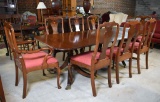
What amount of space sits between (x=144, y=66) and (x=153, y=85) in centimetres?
80

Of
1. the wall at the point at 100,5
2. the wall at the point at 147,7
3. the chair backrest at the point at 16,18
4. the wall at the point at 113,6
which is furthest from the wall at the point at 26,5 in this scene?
the wall at the point at 147,7

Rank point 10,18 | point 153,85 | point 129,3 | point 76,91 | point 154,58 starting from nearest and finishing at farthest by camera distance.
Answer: point 76,91 → point 153,85 → point 154,58 → point 10,18 → point 129,3

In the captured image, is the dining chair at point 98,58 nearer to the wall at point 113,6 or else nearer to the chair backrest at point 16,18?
the chair backrest at point 16,18

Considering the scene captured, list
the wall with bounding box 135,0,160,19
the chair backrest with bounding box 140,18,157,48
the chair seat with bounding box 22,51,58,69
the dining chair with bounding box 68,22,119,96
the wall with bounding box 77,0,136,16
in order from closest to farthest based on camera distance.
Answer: the dining chair with bounding box 68,22,119,96 < the chair seat with bounding box 22,51,58,69 < the chair backrest with bounding box 140,18,157,48 < the wall with bounding box 77,0,136,16 < the wall with bounding box 135,0,160,19

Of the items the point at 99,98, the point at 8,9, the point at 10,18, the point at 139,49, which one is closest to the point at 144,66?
the point at 139,49

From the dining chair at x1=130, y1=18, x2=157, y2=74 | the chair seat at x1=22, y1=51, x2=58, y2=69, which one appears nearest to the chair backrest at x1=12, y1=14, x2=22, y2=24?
Answer: the chair seat at x1=22, y1=51, x2=58, y2=69

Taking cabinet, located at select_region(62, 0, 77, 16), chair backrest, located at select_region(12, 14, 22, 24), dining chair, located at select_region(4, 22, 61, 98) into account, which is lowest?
dining chair, located at select_region(4, 22, 61, 98)

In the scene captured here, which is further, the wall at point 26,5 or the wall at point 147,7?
the wall at point 147,7

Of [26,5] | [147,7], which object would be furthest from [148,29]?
[147,7]

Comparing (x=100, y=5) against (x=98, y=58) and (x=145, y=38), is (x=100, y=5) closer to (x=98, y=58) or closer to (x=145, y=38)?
(x=145, y=38)

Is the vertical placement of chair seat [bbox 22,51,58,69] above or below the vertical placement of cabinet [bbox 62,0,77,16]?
below

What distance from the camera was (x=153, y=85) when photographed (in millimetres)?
2383

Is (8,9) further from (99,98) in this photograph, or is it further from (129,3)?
(129,3)

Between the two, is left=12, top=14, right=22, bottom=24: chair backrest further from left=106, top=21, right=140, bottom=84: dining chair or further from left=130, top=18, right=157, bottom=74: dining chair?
left=130, top=18, right=157, bottom=74: dining chair
